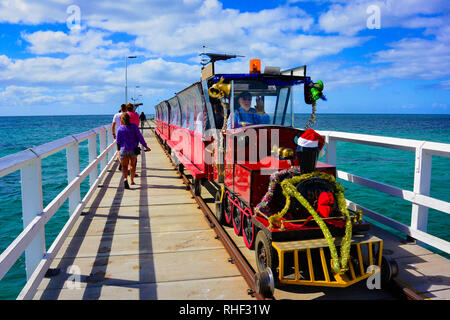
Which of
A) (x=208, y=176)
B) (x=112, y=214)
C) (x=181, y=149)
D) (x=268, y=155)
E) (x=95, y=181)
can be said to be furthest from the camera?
(x=181, y=149)

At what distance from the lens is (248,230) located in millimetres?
4812

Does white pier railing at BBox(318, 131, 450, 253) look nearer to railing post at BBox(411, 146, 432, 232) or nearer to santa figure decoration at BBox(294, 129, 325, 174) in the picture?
railing post at BBox(411, 146, 432, 232)

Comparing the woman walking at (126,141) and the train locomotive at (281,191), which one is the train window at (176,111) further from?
the train locomotive at (281,191)

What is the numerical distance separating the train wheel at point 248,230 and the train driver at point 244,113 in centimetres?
145

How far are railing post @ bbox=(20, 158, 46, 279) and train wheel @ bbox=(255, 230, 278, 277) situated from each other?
2.38 metres

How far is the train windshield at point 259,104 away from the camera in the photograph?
5.50 metres

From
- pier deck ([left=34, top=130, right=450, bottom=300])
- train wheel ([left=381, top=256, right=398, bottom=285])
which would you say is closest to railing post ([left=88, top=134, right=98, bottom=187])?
pier deck ([left=34, top=130, right=450, bottom=300])

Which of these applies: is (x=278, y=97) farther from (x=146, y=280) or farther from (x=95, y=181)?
(x=95, y=181)

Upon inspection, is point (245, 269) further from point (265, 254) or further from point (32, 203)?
point (32, 203)

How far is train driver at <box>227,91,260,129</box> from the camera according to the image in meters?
5.52

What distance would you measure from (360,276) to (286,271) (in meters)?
0.71
